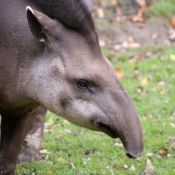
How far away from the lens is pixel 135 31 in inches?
425

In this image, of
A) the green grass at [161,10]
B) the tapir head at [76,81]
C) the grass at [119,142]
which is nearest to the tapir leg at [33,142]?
the grass at [119,142]

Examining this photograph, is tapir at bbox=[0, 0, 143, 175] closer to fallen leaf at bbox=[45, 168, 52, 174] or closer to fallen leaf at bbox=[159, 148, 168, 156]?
fallen leaf at bbox=[45, 168, 52, 174]

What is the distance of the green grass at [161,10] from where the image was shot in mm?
11477

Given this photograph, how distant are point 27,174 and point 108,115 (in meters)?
1.65

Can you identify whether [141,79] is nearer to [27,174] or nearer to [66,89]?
[27,174]

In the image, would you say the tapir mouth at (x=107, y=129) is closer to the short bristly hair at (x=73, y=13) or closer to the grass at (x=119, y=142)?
the short bristly hair at (x=73, y=13)

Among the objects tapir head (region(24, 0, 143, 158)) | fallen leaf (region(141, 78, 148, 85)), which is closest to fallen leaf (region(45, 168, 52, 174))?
tapir head (region(24, 0, 143, 158))

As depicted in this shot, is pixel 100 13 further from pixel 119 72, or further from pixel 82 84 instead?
pixel 82 84

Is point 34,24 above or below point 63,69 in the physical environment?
above

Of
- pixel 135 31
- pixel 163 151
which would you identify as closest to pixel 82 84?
pixel 163 151

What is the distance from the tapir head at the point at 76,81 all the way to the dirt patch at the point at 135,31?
6.16 metres

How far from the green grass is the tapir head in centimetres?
754

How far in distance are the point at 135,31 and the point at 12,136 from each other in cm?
639

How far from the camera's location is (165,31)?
36.1ft
